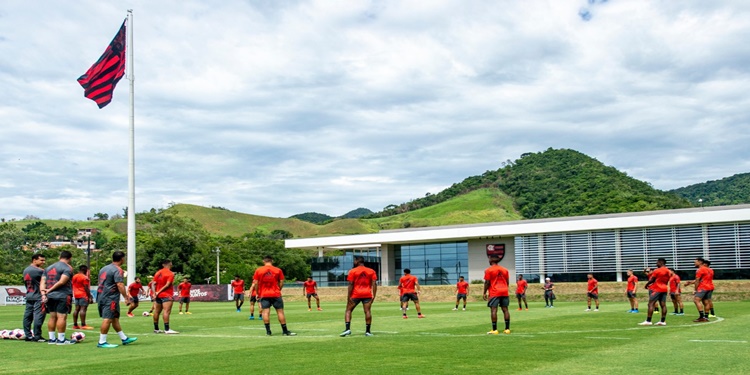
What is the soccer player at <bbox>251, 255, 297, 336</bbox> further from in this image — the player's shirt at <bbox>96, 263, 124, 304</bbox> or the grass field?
the player's shirt at <bbox>96, 263, 124, 304</bbox>

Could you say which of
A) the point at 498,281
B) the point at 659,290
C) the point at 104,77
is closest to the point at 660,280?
the point at 659,290

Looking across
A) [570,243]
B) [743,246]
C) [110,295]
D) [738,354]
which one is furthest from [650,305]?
[570,243]

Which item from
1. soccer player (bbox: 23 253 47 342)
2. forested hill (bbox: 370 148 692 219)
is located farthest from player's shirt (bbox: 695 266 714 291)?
forested hill (bbox: 370 148 692 219)

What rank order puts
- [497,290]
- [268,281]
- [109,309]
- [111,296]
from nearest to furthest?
[109,309]
[111,296]
[497,290]
[268,281]

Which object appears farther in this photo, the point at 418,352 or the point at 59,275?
the point at 59,275

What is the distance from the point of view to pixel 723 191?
13688 centimetres

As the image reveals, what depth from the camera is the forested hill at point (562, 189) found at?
104000 millimetres

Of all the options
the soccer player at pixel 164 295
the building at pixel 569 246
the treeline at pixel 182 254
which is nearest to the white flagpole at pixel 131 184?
the soccer player at pixel 164 295

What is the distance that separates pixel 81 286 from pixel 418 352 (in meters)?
13.1

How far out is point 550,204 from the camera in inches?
5217

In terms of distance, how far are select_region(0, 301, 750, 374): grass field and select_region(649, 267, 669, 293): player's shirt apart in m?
1.03

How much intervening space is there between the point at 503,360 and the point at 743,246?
47032 mm

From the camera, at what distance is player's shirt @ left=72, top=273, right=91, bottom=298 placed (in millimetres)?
21938

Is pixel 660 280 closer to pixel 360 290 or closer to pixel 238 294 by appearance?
pixel 360 290
